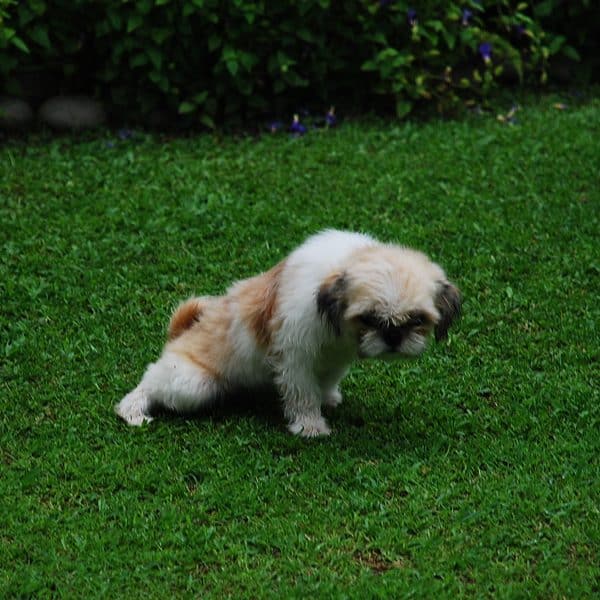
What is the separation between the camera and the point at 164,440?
5.62m

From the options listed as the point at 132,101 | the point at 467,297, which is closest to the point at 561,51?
the point at 132,101

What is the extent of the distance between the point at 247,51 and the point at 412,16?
1363mm

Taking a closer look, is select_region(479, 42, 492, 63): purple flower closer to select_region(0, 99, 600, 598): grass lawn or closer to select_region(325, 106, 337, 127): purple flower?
select_region(0, 99, 600, 598): grass lawn

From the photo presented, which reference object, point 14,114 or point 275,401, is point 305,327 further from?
point 14,114

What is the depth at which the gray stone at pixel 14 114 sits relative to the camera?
31.1ft

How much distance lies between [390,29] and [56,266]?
3.80 meters

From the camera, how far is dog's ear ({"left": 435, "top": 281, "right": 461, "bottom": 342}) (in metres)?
5.28

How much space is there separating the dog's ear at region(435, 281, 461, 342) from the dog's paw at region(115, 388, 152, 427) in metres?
1.48

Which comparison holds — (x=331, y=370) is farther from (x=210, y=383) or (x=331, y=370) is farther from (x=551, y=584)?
(x=551, y=584)

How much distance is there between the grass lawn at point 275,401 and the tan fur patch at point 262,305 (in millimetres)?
505

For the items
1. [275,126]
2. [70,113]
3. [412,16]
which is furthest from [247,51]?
[70,113]

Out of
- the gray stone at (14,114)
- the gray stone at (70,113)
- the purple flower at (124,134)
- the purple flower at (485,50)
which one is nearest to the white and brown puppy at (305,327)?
the purple flower at (124,134)

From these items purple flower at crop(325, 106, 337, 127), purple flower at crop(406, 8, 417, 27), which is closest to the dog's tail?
purple flower at crop(325, 106, 337, 127)

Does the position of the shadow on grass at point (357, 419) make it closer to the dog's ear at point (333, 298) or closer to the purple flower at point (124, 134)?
the dog's ear at point (333, 298)
